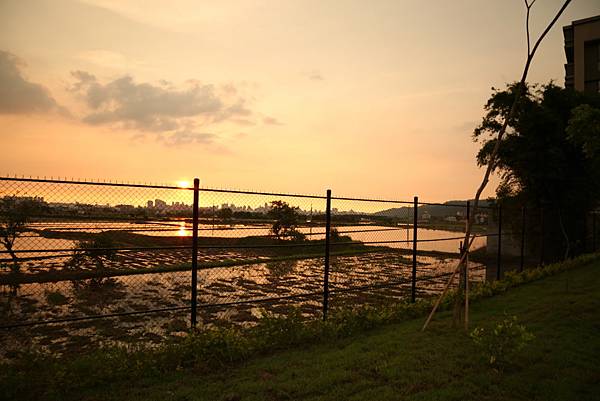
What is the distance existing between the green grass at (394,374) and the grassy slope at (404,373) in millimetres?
12

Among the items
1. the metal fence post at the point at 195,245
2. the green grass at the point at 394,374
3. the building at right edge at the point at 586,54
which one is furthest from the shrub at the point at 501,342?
the building at right edge at the point at 586,54

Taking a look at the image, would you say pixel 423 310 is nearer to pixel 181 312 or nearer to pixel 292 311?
pixel 292 311

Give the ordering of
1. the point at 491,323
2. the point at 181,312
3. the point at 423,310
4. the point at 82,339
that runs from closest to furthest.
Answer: the point at 491,323 < the point at 82,339 < the point at 423,310 < the point at 181,312

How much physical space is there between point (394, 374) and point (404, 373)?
142 millimetres

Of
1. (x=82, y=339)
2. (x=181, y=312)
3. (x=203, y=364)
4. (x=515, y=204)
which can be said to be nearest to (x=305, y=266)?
(x=181, y=312)

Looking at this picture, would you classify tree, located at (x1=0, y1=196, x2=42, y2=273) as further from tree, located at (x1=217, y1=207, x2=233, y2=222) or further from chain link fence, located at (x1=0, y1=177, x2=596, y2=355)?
tree, located at (x1=217, y1=207, x2=233, y2=222)

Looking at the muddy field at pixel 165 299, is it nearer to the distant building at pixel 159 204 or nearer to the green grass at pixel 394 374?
the green grass at pixel 394 374

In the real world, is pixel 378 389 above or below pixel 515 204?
below

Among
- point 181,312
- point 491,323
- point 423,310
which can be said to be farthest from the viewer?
point 181,312

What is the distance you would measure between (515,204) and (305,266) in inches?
454

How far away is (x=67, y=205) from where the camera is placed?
5238 millimetres

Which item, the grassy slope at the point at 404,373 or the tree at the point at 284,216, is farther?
the tree at the point at 284,216

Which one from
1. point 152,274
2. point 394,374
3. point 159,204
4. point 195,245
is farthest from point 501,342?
point 152,274

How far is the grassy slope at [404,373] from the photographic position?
13.7 ft
